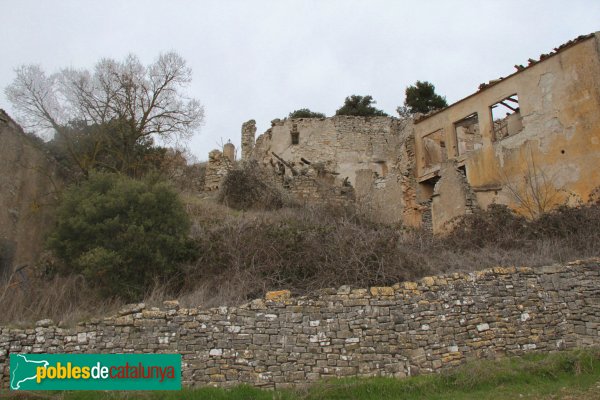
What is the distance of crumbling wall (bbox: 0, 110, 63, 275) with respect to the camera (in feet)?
39.9

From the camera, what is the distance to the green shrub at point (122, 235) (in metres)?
9.61

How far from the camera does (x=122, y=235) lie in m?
9.90

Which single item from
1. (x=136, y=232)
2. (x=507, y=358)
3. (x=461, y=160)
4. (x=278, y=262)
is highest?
(x=461, y=160)

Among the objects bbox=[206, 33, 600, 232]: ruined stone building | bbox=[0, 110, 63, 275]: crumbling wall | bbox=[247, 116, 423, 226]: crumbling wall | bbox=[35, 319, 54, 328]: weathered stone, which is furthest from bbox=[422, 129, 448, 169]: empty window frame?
Result: bbox=[35, 319, 54, 328]: weathered stone

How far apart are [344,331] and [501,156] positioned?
36.1 ft

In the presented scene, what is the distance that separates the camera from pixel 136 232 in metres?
9.90

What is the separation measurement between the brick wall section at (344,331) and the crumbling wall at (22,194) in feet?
14.1

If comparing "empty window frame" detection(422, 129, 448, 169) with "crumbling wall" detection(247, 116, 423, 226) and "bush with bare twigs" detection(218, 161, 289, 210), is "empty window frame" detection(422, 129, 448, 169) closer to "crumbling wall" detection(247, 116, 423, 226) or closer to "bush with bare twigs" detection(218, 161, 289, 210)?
"crumbling wall" detection(247, 116, 423, 226)

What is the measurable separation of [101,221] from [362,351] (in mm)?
5644

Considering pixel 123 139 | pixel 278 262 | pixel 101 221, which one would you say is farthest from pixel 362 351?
pixel 123 139

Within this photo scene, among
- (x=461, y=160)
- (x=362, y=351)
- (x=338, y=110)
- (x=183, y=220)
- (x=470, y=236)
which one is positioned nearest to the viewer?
(x=362, y=351)

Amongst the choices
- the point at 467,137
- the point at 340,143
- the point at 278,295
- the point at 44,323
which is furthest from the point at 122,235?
the point at 467,137

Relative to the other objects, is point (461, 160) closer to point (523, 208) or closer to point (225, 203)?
point (523, 208)

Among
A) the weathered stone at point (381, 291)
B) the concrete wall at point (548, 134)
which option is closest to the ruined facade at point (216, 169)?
the concrete wall at point (548, 134)
